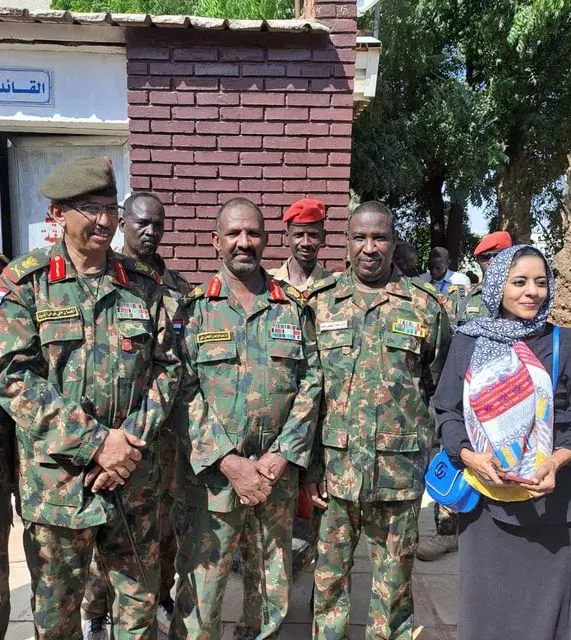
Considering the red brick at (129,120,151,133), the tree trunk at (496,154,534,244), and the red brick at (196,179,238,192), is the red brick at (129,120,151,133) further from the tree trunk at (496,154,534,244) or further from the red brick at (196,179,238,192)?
the tree trunk at (496,154,534,244)

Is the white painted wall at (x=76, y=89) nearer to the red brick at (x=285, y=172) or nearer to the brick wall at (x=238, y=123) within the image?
the brick wall at (x=238, y=123)

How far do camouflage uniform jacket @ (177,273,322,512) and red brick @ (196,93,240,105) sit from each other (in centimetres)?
241

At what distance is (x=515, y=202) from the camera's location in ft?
44.2

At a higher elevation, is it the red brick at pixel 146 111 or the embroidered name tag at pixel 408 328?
the red brick at pixel 146 111

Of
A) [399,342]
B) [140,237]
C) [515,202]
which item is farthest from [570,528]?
[515,202]

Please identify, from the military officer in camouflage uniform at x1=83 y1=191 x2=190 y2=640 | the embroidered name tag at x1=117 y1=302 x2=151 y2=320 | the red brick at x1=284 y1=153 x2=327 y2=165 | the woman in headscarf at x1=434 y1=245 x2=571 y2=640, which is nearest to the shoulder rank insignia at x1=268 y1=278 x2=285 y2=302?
the military officer in camouflage uniform at x1=83 y1=191 x2=190 y2=640

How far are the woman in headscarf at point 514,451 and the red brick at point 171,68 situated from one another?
3018 mm

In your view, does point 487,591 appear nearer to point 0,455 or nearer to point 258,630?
point 258,630

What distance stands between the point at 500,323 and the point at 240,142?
2.83 metres

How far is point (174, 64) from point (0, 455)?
3.15m

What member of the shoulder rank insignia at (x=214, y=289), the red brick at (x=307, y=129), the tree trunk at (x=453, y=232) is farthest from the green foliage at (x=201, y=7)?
the shoulder rank insignia at (x=214, y=289)

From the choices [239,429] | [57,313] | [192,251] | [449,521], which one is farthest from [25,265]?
[449,521]

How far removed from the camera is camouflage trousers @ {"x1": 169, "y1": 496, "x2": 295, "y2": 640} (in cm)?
234

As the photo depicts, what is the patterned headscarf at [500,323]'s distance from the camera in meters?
2.18
